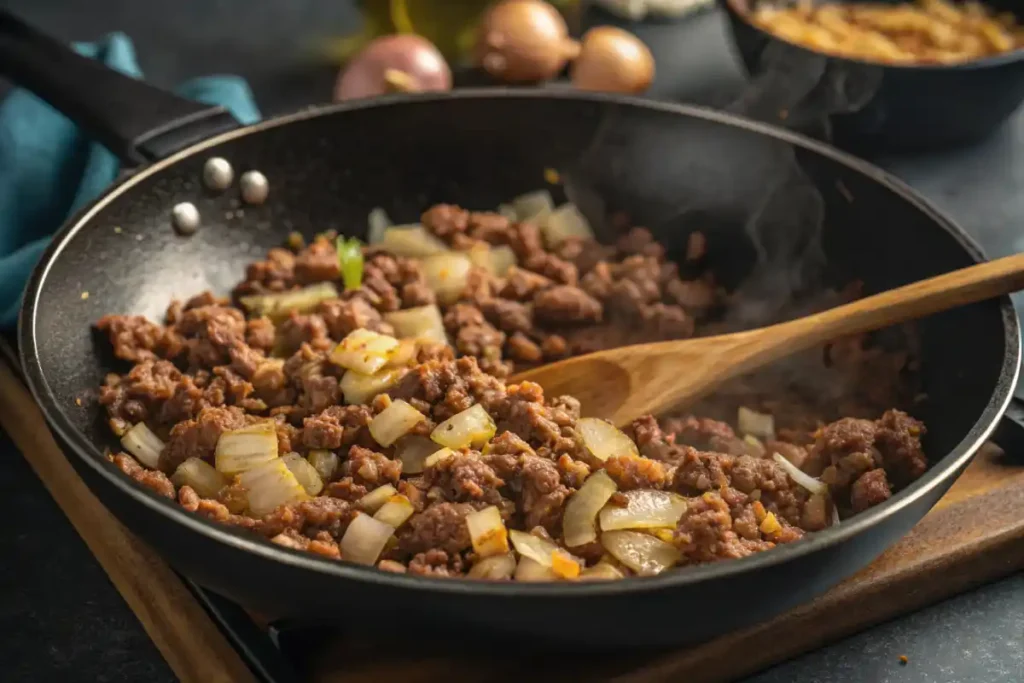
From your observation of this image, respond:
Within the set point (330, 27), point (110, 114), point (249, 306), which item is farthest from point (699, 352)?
point (330, 27)

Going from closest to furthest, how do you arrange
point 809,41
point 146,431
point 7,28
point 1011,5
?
point 146,431
point 7,28
point 809,41
point 1011,5

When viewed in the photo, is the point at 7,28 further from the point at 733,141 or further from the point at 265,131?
the point at 733,141

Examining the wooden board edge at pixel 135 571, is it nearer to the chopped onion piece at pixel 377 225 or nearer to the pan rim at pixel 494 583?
the pan rim at pixel 494 583

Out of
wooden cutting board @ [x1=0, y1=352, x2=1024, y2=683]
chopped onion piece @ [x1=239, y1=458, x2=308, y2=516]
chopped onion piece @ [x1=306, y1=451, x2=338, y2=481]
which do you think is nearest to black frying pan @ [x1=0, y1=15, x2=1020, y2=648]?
wooden cutting board @ [x1=0, y1=352, x2=1024, y2=683]

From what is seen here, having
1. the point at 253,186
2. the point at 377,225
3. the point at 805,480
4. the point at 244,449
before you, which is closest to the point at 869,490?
the point at 805,480

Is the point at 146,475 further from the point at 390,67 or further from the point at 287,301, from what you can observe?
the point at 390,67
